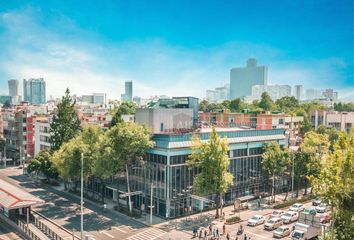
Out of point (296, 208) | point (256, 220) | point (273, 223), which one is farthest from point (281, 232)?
point (296, 208)

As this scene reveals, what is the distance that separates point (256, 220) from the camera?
1857 inches

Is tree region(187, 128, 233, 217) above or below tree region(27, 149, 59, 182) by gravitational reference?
above

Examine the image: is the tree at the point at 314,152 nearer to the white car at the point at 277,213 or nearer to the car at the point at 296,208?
the car at the point at 296,208

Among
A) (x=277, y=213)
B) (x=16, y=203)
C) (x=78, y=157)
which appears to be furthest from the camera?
(x=78, y=157)

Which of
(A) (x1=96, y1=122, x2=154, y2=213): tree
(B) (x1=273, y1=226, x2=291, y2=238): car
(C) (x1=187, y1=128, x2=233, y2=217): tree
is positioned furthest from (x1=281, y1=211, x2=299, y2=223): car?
(A) (x1=96, y1=122, x2=154, y2=213): tree

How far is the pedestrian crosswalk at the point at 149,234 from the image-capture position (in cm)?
4188

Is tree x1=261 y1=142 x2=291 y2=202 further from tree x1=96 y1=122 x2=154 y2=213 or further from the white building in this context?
the white building

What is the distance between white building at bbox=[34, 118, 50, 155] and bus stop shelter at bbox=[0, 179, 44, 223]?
1747 inches

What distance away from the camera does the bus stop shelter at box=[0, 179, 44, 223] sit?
44688mm

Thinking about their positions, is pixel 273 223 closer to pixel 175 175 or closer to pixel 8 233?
pixel 175 175

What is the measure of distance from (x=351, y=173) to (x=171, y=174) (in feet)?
94.4

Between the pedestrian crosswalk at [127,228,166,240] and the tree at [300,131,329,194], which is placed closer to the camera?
the pedestrian crosswalk at [127,228,166,240]

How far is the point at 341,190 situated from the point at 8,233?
38989 millimetres

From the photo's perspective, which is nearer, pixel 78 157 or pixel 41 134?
pixel 78 157
